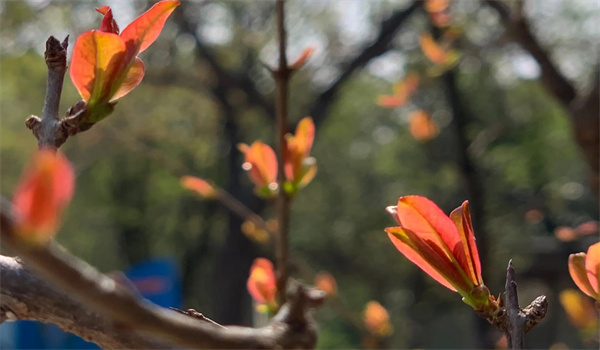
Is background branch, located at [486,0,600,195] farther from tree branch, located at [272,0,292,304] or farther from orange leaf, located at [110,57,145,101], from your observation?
orange leaf, located at [110,57,145,101]

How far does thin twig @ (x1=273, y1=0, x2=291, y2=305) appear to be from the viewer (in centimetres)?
60

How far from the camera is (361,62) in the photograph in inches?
188

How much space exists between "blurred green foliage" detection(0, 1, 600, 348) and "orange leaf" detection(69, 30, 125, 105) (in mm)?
3800

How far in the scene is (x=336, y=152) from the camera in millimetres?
10406

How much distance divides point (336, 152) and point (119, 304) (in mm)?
10261

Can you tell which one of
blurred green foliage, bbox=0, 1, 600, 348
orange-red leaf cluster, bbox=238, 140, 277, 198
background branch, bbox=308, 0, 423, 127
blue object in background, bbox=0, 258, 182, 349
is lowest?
orange-red leaf cluster, bbox=238, 140, 277, 198

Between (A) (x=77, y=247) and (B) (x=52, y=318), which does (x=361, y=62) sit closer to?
(B) (x=52, y=318)

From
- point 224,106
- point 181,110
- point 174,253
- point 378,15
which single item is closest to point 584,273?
point 224,106

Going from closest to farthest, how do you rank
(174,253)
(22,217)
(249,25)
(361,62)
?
1. (22,217)
2. (361,62)
3. (249,25)
4. (174,253)

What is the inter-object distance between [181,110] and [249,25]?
1325 mm

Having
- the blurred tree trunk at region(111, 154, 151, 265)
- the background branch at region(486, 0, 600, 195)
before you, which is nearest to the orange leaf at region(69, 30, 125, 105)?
the background branch at region(486, 0, 600, 195)

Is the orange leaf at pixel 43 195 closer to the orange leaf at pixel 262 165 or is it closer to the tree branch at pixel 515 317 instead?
the tree branch at pixel 515 317

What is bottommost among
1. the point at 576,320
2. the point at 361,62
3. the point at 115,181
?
the point at 576,320

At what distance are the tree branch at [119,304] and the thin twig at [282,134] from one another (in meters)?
0.41
